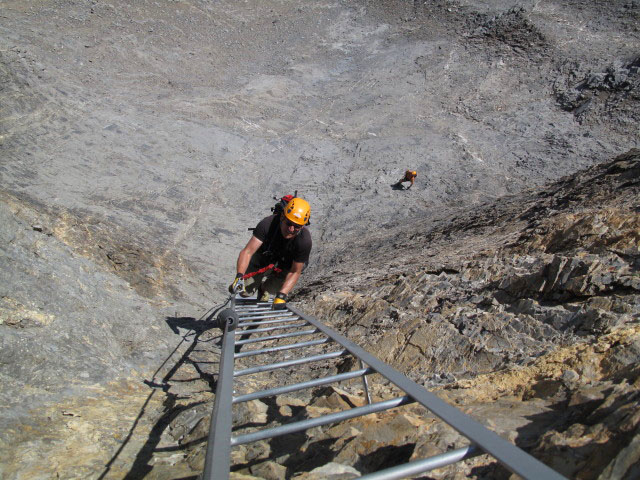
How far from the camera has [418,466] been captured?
5.33 ft

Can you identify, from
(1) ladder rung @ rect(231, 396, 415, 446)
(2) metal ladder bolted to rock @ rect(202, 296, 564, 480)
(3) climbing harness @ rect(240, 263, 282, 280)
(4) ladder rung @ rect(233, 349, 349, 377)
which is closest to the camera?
(2) metal ladder bolted to rock @ rect(202, 296, 564, 480)

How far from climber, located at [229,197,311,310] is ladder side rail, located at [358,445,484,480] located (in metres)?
3.92

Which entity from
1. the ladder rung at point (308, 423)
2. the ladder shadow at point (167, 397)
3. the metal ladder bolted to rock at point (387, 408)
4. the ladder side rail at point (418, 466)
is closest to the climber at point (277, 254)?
the ladder shadow at point (167, 397)

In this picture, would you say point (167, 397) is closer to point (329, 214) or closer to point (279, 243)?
point (279, 243)

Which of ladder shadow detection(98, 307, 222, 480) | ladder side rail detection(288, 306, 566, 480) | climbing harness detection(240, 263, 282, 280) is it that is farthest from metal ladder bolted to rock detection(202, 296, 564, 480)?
climbing harness detection(240, 263, 282, 280)

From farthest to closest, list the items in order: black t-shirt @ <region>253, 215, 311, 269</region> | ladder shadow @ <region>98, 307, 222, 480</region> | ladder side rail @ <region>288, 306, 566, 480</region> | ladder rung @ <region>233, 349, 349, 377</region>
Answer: black t-shirt @ <region>253, 215, 311, 269</region> < ladder shadow @ <region>98, 307, 222, 480</region> < ladder rung @ <region>233, 349, 349, 377</region> < ladder side rail @ <region>288, 306, 566, 480</region>

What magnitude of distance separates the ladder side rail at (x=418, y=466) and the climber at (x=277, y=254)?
3.92 meters

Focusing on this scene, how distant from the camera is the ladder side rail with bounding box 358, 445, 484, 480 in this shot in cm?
161

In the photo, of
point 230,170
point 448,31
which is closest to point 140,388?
point 230,170

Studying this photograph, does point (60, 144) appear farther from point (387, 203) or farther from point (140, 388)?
point (140, 388)

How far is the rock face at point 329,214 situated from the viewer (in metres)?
3.11

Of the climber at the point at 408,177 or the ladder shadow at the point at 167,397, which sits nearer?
the ladder shadow at the point at 167,397

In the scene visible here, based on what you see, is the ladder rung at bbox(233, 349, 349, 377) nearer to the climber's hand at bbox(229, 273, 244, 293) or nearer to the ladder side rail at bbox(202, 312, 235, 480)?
the ladder side rail at bbox(202, 312, 235, 480)

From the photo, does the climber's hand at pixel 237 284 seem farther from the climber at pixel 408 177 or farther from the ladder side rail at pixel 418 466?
the climber at pixel 408 177
